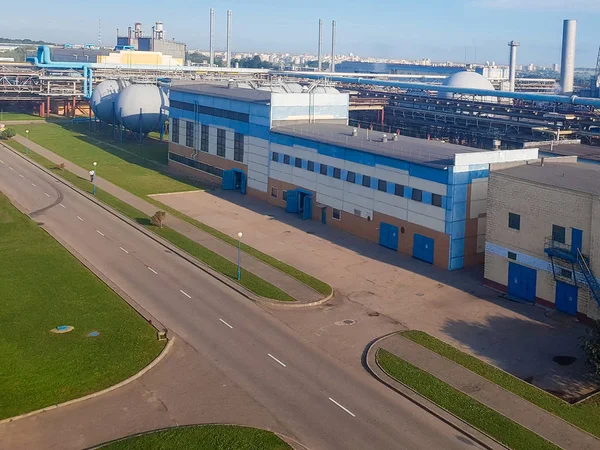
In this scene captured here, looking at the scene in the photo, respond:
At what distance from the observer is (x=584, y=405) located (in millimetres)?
23672

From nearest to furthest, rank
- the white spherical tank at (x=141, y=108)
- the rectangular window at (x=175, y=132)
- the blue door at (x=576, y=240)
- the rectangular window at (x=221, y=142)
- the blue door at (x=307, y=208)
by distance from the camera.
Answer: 1. the blue door at (x=576, y=240)
2. the blue door at (x=307, y=208)
3. the rectangular window at (x=221, y=142)
4. the rectangular window at (x=175, y=132)
5. the white spherical tank at (x=141, y=108)

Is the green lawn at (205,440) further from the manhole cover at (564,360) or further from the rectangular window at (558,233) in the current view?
the rectangular window at (558,233)

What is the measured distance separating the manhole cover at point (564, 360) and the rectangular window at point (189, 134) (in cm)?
4370

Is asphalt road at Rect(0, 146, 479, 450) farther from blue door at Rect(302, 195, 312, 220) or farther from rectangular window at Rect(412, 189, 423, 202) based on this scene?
rectangular window at Rect(412, 189, 423, 202)

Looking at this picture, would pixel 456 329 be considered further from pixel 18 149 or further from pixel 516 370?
pixel 18 149

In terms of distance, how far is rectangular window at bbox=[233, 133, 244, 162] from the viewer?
2265 inches

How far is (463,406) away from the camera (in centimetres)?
2305

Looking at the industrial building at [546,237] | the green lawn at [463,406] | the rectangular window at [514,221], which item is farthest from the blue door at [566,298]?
the green lawn at [463,406]

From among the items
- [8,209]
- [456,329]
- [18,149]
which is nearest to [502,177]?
[456,329]

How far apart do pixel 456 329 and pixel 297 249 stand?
1379cm

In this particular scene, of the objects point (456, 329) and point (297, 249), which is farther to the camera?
point (297, 249)

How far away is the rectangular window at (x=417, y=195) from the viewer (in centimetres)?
4031

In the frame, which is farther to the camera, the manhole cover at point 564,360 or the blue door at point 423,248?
the blue door at point 423,248

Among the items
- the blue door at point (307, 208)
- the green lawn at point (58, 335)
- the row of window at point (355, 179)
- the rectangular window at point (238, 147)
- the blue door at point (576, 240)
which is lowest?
the green lawn at point (58, 335)
